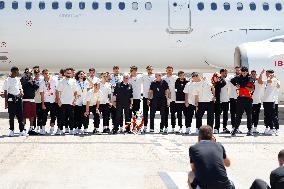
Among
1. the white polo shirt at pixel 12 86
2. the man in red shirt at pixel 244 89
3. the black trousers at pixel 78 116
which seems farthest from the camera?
the black trousers at pixel 78 116

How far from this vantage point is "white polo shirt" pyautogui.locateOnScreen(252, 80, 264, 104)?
15645 millimetres

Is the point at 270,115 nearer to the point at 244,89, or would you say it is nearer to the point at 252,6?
the point at 244,89

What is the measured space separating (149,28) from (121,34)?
0.96 metres

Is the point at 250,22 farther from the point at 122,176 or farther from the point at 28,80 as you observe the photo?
the point at 122,176

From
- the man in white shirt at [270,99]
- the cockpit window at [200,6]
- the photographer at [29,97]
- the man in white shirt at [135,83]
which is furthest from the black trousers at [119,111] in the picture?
the cockpit window at [200,6]

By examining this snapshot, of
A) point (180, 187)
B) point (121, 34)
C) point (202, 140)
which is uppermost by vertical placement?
point (121, 34)

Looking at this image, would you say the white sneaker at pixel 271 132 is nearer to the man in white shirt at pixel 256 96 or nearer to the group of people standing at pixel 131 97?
the group of people standing at pixel 131 97

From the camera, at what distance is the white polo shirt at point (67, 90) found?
49.5 ft

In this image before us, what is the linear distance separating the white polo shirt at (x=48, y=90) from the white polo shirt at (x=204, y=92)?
3.53 meters

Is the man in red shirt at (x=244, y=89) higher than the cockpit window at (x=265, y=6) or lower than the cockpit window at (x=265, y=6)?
lower

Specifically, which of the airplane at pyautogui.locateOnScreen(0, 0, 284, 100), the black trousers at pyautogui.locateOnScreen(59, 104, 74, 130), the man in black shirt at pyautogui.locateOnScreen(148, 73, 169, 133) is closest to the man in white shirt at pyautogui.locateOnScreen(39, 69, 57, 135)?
the black trousers at pyautogui.locateOnScreen(59, 104, 74, 130)

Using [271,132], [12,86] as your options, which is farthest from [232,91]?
[12,86]

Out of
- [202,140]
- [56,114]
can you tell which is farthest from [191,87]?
[202,140]

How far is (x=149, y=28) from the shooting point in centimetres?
2059
